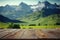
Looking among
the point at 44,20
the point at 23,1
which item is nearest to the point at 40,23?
the point at 44,20

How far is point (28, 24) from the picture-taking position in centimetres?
270

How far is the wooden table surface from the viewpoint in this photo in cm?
251

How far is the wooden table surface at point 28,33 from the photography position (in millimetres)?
2514

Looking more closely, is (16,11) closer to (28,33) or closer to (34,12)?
(34,12)

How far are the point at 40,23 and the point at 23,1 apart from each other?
1.41ft

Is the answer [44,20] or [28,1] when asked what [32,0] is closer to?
[28,1]

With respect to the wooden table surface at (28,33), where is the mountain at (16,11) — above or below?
above

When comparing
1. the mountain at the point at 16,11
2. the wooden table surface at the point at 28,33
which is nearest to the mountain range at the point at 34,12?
the mountain at the point at 16,11

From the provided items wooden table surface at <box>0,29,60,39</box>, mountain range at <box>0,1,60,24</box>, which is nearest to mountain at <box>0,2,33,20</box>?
mountain range at <box>0,1,60,24</box>

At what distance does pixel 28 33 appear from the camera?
8.53 feet

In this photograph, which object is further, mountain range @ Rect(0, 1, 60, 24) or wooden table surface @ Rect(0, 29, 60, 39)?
mountain range @ Rect(0, 1, 60, 24)

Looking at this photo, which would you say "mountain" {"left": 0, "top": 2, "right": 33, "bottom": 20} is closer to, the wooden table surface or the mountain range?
the mountain range

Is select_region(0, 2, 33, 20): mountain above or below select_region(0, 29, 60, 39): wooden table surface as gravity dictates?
above

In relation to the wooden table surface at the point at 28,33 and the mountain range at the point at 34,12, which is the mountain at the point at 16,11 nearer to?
the mountain range at the point at 34,12
